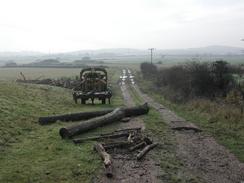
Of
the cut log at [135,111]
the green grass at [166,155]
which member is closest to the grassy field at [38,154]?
the green grass at [166,155]

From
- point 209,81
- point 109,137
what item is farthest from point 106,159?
point 209,81

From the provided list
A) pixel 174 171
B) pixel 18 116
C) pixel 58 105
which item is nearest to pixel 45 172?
pixel 174 171

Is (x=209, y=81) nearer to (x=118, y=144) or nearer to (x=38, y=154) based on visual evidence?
(x=118, y=144)

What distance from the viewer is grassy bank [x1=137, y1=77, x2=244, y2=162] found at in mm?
14094

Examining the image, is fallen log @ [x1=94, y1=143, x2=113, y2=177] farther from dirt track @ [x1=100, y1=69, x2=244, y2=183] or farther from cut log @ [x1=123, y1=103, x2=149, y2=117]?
cut log @ [x1=123, y1=103, x2=149, y2=117]

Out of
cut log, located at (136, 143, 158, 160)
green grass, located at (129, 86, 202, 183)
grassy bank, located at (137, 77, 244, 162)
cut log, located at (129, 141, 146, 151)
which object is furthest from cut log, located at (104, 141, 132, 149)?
grassy bank, located at (137, 77, 244, 162)

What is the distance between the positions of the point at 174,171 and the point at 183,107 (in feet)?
50.0

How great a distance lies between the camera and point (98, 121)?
1692cm

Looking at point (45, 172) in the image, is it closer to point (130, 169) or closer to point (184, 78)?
point (130, 169)

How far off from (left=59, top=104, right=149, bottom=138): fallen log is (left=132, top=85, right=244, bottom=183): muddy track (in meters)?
3.30

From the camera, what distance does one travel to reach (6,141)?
1347 centimetres

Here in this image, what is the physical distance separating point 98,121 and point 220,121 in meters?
5.88

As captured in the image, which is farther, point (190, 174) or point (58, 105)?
point (58, 105)

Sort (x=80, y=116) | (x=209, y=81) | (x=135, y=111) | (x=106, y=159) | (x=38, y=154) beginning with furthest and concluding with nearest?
(x=209, y=81), (x=135, y=111), (x=80, y=116), (x=38, y=154), (x=106, y=159)
